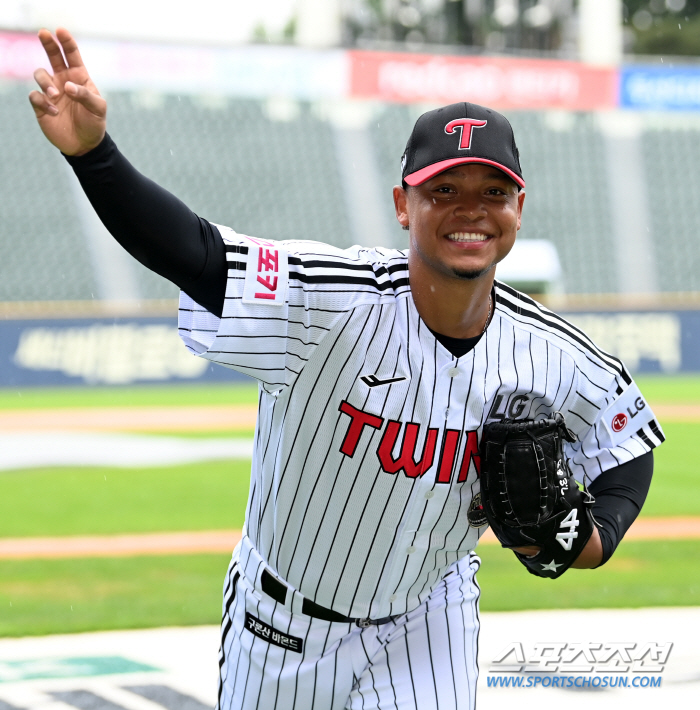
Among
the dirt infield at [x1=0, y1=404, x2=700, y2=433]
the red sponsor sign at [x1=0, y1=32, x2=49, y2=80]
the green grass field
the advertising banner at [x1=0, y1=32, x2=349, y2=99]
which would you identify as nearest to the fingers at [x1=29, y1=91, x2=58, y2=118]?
the green grass field

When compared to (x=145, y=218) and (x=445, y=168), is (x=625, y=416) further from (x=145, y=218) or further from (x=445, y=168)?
(x=145, y=218)

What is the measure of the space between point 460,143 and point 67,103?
897 millimetres

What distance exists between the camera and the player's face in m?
2.37

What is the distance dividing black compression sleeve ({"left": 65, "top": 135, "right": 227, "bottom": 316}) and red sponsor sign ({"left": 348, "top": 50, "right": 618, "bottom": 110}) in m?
19.5

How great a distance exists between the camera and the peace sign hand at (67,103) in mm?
2023

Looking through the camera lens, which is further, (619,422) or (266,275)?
(619,422)

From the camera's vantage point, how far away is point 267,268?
228 cm

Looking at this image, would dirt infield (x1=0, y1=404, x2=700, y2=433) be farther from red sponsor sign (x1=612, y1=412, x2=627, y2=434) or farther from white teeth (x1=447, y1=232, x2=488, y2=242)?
white teeth (x1=447, y1=232, x2=488, y2=242)

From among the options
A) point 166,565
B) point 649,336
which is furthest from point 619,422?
point 649,336

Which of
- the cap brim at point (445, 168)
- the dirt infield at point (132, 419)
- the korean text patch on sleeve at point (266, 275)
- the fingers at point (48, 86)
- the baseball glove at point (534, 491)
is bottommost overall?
the baseball glove at point (534, 491)

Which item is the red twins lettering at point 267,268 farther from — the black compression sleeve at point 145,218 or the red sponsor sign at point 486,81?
the red sponsor sign at point 486,81

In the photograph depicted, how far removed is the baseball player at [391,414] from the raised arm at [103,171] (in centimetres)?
8

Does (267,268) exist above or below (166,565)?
below

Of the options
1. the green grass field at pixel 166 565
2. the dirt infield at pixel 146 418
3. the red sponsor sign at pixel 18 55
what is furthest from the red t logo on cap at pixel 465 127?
the red sponsor sign at pixel 18 55
